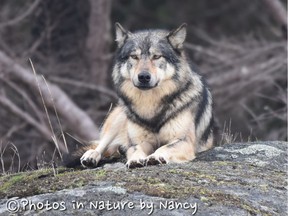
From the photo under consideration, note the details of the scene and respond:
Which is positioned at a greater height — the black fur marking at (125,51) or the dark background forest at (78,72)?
the black fur marking at (125,51)

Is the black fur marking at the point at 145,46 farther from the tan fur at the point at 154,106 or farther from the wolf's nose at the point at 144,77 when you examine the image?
the wolf's nose at the point at 144,77

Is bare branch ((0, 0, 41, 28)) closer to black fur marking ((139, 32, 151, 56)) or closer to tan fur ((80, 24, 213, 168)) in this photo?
tan fur ((80, 24, 213, 168))

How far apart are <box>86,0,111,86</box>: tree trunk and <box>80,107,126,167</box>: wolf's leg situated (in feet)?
→ 35.4

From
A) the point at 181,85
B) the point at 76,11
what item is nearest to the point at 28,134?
the point at 76,11

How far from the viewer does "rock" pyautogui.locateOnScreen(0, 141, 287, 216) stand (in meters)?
5.77

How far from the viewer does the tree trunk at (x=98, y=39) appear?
1972 centimetres

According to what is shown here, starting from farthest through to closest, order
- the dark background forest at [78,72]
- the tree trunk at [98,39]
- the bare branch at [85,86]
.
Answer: the tree trunk at [98,39]
the bare branch at [85,86]
the dark background forest at [78,72]

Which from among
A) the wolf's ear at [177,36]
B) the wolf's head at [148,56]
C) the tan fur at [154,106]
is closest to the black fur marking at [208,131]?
the tan fur at [154,106]

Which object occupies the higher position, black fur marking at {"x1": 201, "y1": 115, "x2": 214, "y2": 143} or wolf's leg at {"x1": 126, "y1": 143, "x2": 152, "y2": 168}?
wolf's leg at {"x1": 126, "y1": 143, "x2": 152, "y2": 168}

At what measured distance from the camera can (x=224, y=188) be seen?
6.32m

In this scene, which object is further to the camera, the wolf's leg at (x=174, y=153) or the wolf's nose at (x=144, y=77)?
the wolf's nose at (x=144, y=77)

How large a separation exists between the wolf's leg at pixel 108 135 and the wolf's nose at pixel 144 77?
28.8 inches

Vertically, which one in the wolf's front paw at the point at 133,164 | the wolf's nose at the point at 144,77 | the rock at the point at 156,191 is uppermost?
the wolf's nose at the point at 144,77

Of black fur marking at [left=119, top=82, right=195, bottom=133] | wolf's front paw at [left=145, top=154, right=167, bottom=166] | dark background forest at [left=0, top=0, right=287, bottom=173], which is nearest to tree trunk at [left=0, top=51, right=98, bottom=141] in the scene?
dark background forest at [left=0, top=0, right=287, bottom=173]
